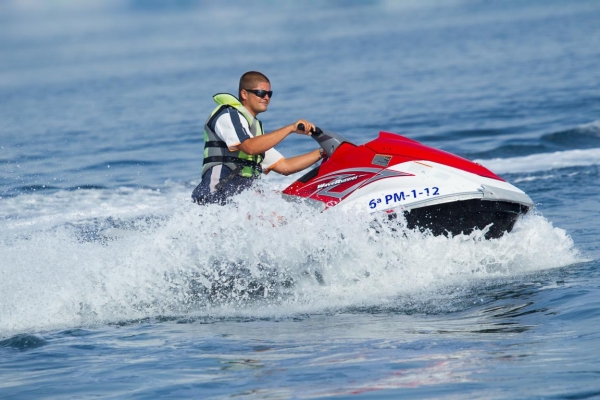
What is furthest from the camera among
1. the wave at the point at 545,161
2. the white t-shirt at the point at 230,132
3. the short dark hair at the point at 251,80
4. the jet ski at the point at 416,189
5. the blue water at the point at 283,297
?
the wave at the point at 545,161

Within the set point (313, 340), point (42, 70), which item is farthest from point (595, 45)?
point (313, 340)

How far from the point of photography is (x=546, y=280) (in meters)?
6.29

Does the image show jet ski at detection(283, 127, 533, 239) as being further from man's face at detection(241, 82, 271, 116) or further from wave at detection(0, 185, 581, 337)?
man's face at detection(241, 82, 271, 116)

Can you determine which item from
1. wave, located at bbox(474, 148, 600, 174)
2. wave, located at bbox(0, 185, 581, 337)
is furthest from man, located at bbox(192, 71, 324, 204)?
wave, located at bbox(474, 148, 600, 174)

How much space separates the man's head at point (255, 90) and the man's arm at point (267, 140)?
1.12 ft

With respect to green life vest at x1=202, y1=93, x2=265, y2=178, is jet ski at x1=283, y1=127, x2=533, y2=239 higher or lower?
lower

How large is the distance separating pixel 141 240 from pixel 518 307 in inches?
106

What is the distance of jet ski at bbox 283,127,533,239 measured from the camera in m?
6.20

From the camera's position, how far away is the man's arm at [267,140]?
6086 mm

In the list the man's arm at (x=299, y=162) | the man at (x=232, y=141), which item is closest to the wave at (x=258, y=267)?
the man at (x=232, y=141)

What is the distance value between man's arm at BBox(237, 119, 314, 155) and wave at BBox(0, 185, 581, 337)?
339 millimetres

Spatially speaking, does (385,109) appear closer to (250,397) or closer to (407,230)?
(407,230)

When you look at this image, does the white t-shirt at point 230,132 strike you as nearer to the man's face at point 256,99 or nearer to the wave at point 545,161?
the man's face at point 256,99

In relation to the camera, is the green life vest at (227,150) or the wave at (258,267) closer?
the wave at (258,267)
